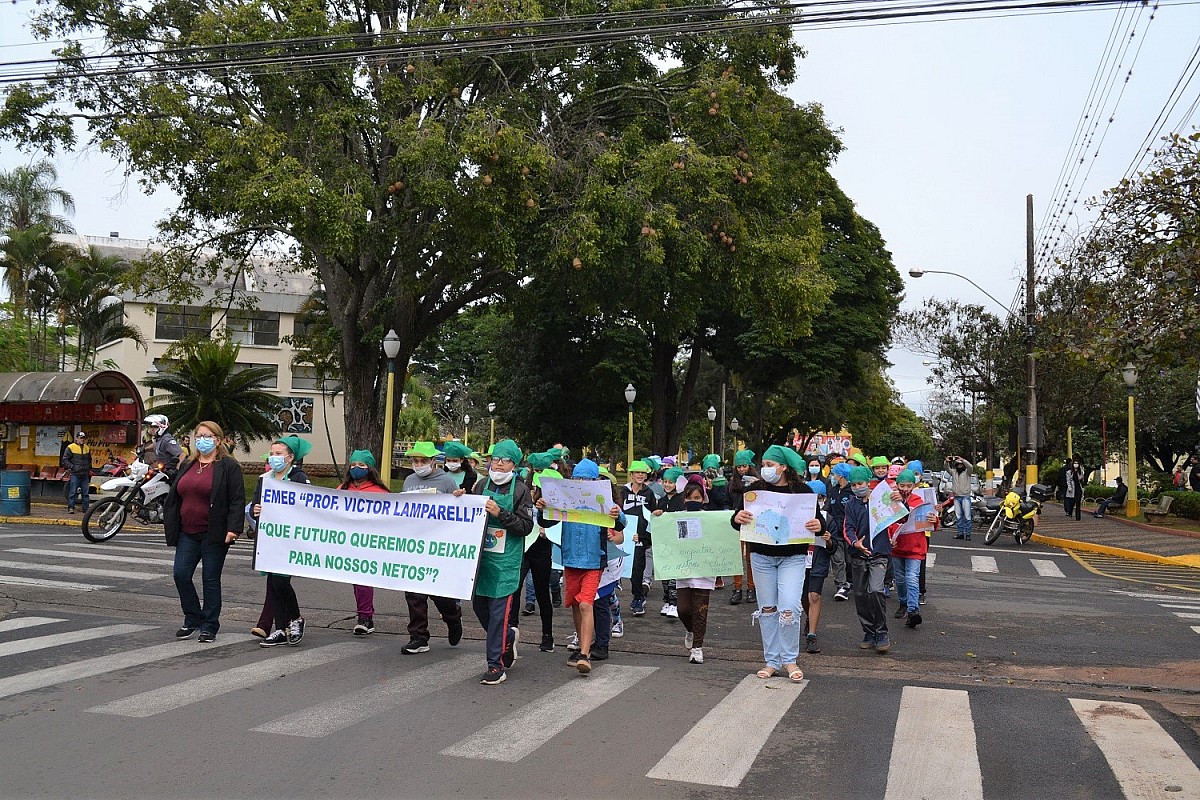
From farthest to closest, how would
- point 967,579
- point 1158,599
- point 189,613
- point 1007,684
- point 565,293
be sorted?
point 565,293, point 967,579, point 1158,599, point 189,613, point 1007,684

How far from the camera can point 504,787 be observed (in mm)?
5742

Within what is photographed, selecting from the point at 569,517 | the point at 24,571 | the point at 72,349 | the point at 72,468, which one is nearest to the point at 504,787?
the point at 569,517

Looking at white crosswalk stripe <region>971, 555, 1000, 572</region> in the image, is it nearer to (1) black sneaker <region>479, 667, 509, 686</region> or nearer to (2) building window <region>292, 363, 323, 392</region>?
(1) black sneaker <region>479, 667, 509, 686</region>

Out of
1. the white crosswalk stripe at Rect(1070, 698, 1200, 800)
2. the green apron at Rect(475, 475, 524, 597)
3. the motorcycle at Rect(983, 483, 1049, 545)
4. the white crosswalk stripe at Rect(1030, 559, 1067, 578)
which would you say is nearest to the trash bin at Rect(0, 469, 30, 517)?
the green apron at Rect(475, 475, 524, 597)

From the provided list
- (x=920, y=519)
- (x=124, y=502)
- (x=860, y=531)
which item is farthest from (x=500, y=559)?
(x=124, y=502)

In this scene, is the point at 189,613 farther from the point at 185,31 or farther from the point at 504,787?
the point at 185,31

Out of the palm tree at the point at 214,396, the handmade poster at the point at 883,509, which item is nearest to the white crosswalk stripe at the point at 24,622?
the handmade poster at the point at 883,509

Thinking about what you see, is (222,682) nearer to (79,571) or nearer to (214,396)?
(79,571)

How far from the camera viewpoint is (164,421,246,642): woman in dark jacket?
9398 mm

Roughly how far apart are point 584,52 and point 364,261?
6856 millimetres

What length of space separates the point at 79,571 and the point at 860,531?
31.4 ft

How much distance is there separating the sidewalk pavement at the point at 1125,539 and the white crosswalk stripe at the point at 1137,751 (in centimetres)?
1464

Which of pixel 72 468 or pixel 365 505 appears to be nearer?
pixel 365 505

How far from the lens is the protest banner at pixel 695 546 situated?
9.61m
